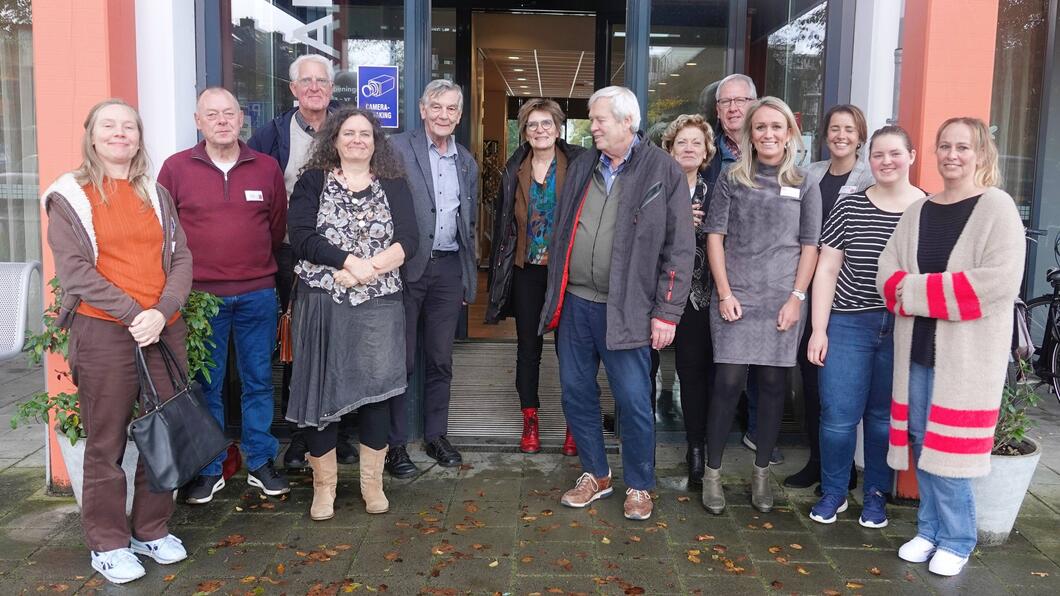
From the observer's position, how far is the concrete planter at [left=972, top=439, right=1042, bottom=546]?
11.9ft

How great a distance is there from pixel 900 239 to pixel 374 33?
2918mm

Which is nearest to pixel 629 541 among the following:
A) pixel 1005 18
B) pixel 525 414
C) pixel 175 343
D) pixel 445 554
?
pixel 445 554

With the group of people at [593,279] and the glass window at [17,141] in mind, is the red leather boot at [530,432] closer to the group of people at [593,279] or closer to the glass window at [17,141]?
the group of people at [593,279]

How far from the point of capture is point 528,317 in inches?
182

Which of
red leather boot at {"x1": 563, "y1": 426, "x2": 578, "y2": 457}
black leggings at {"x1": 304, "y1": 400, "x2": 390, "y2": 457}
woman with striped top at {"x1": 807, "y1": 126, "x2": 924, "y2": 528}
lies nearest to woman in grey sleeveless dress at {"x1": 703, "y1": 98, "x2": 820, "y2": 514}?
woman with striped top at {"x1": 807, "y1": 126, "x2": 924, "y2": 528}

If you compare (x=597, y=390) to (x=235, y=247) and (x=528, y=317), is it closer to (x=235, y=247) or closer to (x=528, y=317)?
(x=528, y=317)

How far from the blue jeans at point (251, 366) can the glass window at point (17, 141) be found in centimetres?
417

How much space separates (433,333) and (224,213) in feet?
3.88

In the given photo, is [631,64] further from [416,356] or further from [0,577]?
[0,577]

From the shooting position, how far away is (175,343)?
136 inches

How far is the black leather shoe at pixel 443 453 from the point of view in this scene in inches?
180

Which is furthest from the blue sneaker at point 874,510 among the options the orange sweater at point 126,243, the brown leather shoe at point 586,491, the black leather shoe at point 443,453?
the orange sweater at point 126,243

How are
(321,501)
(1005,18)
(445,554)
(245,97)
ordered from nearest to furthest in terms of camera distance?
(445,554) < (321,501) < (245,97) < (1005,18)

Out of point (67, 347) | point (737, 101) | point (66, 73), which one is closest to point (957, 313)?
point (737, 101)
